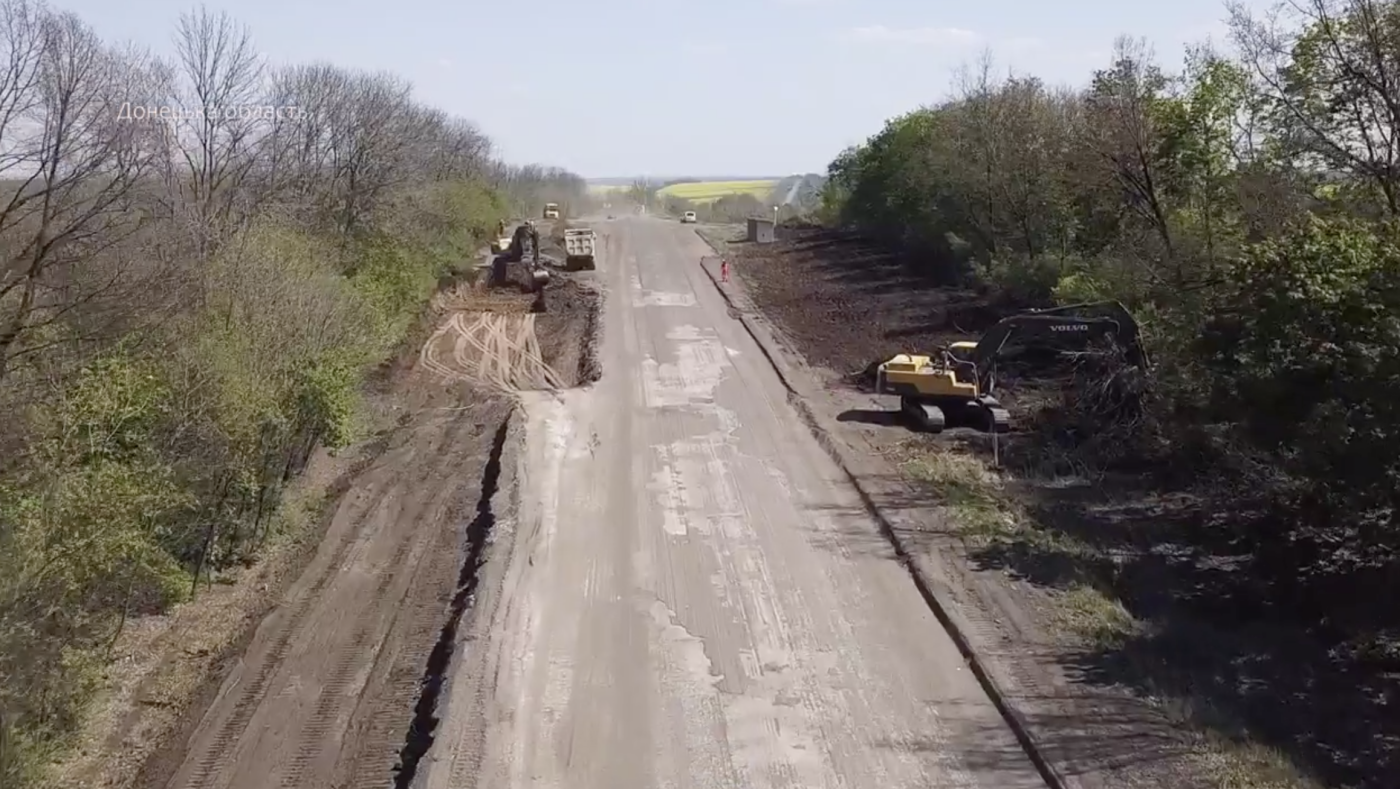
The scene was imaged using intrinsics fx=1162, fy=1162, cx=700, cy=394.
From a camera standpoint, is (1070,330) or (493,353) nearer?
(1070,330)

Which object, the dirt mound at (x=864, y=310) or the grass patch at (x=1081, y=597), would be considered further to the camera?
the dirt mound at (x=864, y=310)

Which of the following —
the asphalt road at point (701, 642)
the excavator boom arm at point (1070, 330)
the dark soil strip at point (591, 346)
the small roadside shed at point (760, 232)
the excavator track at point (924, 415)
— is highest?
the small roadside shed at point (760, 232)

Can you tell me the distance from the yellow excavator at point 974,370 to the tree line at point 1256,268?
1294 mm

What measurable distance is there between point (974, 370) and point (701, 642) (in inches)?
513

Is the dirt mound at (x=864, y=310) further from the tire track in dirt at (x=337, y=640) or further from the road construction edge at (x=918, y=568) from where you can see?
the tire track in dirt at (x=337, y=640)

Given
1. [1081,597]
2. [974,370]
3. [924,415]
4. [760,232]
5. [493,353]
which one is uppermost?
[760,232]

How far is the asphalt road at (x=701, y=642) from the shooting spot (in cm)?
1214

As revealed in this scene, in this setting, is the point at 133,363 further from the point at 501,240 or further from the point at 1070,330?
the point at 501,240

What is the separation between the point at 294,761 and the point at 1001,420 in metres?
17.3

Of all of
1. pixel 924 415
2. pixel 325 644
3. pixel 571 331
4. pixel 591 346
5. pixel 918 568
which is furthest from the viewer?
pixel 571 331

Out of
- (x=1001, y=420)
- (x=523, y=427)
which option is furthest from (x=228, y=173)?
(x=1001, y=420)

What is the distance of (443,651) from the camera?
15.1 meters

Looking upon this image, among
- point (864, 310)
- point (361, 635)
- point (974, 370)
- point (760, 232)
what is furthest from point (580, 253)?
point (361, 635)

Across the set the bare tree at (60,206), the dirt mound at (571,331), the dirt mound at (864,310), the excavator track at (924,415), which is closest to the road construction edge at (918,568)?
the dirt mound at (864,310)
